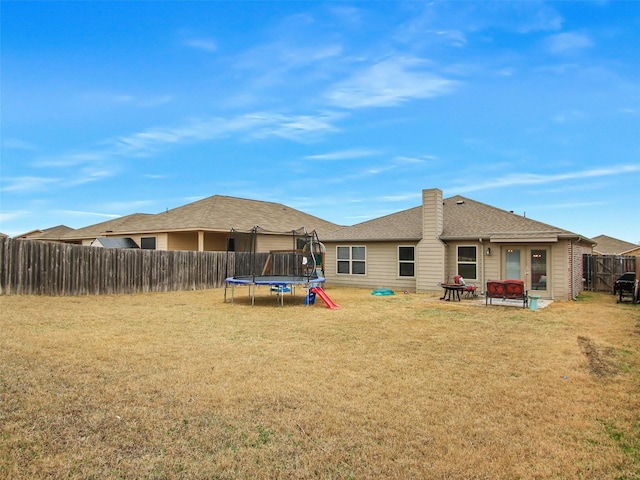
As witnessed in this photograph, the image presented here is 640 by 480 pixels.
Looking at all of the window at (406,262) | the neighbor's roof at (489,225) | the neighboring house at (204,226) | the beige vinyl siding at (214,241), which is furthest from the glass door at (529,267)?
the beige vinyl siding at (214,241)

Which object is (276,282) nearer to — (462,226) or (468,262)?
(468,262)

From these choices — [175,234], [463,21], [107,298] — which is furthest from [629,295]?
[175,234]

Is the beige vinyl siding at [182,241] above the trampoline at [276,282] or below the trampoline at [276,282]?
above

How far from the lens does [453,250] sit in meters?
17.3

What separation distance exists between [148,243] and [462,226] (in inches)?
724

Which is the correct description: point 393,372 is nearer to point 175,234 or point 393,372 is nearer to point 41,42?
point 41,42

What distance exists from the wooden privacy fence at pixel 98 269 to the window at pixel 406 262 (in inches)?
326

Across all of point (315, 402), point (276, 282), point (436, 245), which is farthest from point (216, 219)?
point (315, 402)

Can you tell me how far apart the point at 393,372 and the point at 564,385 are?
2.23m

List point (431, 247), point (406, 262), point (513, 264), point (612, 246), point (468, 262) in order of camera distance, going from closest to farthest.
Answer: point (513, 264), point (468, 262), point (431, 247), point (406, 262), point (612, 246)

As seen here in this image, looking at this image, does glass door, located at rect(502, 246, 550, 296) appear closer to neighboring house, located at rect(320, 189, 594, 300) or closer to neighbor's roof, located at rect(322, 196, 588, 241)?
neighboring house, located at rect(320, 189, 594, 300)

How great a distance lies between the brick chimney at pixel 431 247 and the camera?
17078 mm

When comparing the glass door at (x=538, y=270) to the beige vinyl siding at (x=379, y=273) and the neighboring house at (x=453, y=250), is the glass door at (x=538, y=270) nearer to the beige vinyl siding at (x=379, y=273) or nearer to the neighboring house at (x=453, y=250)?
the neighboring house at (x=453, y=250)

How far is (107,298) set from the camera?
14.6 m
